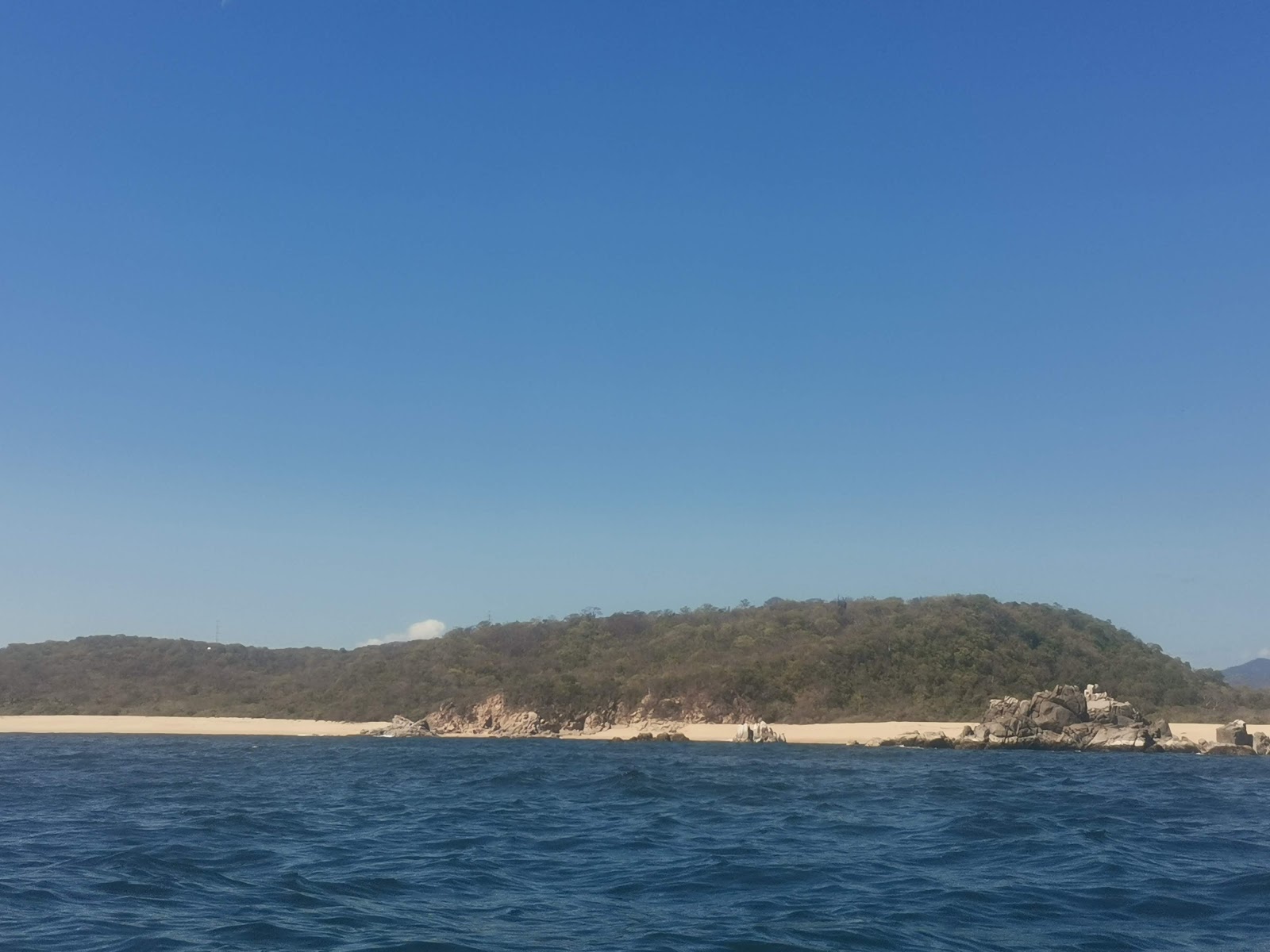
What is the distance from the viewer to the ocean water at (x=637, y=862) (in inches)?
467

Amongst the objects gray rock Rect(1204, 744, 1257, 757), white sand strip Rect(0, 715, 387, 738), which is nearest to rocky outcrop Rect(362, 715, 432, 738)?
white sand strip Rect(0, 715, 387, 738)

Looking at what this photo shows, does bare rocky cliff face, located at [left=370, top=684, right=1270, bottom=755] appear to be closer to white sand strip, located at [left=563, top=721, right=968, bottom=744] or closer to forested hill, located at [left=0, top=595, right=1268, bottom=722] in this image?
white sand strip, located at [left=563, top=721, right=968, bottom=744]

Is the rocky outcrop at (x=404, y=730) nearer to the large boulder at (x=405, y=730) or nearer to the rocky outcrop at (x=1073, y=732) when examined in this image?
the large boulder at (x=405, y=730)

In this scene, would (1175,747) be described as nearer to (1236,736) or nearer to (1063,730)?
(1236,736)

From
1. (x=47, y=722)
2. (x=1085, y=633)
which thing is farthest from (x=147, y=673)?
(x=1085, y=633)

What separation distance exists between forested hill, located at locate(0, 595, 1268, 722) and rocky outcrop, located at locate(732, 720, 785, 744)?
1078cm

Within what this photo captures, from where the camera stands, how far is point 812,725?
6500 centimetres

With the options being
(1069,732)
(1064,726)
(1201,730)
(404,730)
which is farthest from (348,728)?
(1201,730)

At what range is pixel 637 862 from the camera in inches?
672

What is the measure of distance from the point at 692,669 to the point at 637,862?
60.5 m

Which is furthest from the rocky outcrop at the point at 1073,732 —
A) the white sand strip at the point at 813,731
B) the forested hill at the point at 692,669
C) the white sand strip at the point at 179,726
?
the white sand strip at the point at 179,726

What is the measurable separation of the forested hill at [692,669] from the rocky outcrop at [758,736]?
10780 millimetres

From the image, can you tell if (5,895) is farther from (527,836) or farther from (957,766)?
(957,766)

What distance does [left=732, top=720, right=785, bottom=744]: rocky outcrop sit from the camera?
57562 mm
